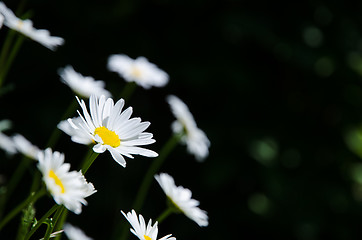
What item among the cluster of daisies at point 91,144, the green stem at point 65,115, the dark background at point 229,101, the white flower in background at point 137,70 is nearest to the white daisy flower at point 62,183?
the cluster of daisies at point 91,144

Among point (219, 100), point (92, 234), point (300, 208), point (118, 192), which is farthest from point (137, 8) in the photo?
point (300, 208)

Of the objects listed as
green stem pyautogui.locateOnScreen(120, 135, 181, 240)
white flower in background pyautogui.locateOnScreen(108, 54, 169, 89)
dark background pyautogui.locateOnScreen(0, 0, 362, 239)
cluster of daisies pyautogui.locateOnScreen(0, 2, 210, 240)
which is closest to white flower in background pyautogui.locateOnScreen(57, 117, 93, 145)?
cluster of daisies pyautogui.locateOnScreen(0, 2, 210, 240)

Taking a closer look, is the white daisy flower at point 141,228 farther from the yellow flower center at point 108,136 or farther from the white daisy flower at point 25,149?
the white daisy flower at point 25,149

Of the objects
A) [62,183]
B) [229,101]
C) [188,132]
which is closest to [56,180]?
[62,183]

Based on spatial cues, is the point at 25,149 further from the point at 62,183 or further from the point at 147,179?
the point at 62,183

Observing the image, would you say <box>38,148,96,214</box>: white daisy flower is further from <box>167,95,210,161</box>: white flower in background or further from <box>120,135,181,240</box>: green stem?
<box>167,95,210,161</box>: white flower in background

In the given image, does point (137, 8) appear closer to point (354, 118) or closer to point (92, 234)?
point (92, 234)
